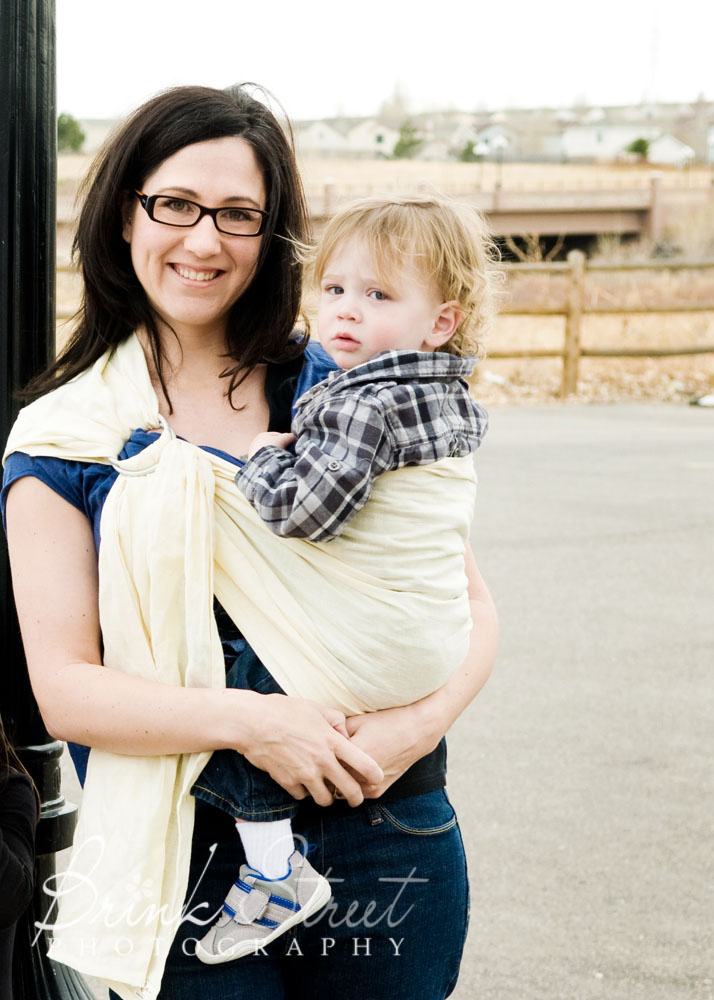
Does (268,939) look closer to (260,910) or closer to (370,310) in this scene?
(260,910)

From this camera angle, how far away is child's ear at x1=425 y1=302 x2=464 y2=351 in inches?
74.5

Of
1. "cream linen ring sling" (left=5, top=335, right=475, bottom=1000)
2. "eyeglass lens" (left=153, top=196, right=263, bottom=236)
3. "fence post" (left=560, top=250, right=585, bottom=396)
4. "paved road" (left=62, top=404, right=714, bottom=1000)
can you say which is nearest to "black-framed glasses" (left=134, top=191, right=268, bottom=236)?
"eyeglass lens" (left=153, top=196, right=263, bottom=236)

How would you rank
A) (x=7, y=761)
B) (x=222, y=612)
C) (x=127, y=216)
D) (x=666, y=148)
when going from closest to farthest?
1. (x=222, y=612)
2. (x=127, y=216)
3. (x=7, y=761)
4. (x=666, y=148)

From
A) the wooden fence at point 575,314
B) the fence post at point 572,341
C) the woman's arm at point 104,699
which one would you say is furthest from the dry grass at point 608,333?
the woman's arm at point 104,699

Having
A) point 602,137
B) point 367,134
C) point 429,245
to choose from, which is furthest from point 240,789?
point 367,134

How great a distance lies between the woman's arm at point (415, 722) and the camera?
1742mm

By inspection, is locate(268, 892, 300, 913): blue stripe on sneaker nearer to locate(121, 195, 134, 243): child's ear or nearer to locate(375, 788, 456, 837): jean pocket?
locate(375, 788, 456, 837): jean pocket

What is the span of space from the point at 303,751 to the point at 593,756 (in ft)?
10.3

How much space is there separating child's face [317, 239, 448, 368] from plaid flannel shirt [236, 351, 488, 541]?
0.05m

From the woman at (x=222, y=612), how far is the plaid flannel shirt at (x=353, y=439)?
127mm

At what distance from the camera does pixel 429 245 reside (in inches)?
72.3

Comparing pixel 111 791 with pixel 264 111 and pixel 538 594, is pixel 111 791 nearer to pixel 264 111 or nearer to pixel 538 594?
pixel 264 111

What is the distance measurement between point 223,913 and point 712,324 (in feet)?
62.0

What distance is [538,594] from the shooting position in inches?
258
